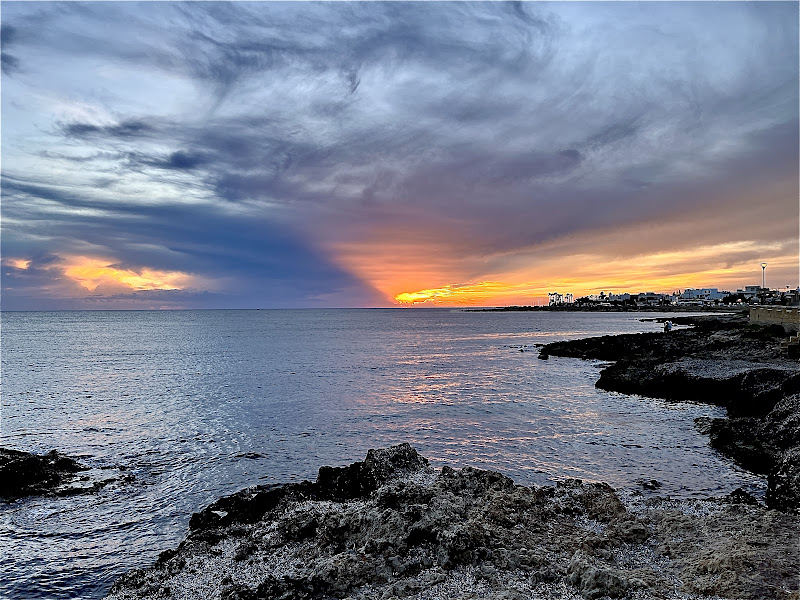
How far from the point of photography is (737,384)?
85.7ft

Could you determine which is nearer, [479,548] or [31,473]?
[479,548]

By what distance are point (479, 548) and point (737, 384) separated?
936 inches

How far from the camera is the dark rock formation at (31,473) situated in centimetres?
1459

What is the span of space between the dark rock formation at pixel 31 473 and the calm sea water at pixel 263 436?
0.73 m

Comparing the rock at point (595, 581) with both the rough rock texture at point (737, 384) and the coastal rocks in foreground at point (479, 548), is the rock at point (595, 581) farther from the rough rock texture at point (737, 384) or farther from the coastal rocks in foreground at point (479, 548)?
the rough rock texture at point (737, 384)

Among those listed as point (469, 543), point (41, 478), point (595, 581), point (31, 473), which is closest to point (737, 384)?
point (595, 581)

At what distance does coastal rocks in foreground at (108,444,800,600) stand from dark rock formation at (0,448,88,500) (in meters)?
6.64

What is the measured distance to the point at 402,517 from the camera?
9297 mm

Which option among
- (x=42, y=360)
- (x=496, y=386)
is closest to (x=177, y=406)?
(x=496, y=386)

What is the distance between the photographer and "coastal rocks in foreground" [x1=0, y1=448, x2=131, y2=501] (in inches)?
575

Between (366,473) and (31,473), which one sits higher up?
(366,473)

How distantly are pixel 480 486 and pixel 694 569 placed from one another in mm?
4855

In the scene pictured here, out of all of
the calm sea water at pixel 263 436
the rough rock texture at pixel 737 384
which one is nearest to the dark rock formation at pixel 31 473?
the calm sea water at pixel 263 436

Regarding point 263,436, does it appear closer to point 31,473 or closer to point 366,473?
point 31,473
